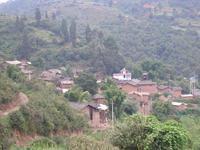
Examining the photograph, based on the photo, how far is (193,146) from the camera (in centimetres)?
1820

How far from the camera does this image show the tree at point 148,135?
1347cm

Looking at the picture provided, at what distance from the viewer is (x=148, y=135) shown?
1380 cm

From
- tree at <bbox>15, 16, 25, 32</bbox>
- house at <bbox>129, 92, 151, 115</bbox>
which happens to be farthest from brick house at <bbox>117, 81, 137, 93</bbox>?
tree at <bbox>15, 16, 25, 32</bbox>

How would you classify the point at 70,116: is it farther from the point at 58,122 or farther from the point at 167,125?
the point at 167,125

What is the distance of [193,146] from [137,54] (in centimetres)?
4020

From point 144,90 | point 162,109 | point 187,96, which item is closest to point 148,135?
point 162,109

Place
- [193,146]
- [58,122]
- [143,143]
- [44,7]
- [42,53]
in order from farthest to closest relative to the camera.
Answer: [44,7] → [42,53] → [58,122] → [193,146] → [143,143]

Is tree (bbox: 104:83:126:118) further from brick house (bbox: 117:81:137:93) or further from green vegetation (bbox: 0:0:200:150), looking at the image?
brick house (bbox: 117:81:137:93)

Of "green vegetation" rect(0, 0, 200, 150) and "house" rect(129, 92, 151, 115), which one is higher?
"green vegetation" rect(0, 0, 200, 150)

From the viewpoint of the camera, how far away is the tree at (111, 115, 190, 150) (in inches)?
530

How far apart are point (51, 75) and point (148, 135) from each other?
27666mm

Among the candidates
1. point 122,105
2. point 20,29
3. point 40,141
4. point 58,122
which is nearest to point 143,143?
point 40,141

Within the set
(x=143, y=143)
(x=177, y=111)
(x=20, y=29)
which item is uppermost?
(x=20, y=29)

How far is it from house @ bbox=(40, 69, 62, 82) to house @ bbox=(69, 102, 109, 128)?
1037 centimetres
